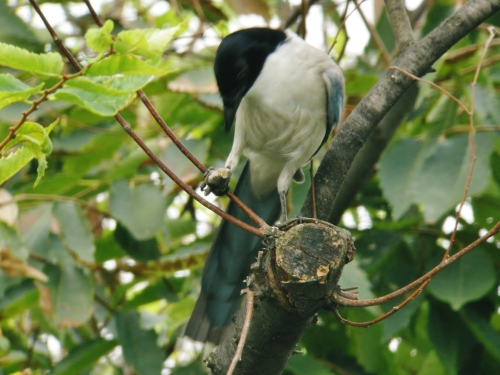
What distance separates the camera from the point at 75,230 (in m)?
2.96

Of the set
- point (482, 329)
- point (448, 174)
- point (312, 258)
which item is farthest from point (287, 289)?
point (482, 329)

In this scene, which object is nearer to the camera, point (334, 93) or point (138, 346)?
point (334, 93)

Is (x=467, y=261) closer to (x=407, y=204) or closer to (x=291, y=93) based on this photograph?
(x=407, y=204)

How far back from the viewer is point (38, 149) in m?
1.40

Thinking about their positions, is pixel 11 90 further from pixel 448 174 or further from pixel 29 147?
pixel 448 174

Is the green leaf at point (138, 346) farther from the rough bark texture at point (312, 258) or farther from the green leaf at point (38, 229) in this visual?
the rough bark texture at point (312, 258)

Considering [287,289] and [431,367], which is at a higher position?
[287,289]

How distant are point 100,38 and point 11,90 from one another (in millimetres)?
Result: 205

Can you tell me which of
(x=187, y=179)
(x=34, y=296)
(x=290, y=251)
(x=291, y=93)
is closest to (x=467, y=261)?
(x=291, y=93)

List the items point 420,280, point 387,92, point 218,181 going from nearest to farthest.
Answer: point 420,280 → point 387,92 → point 218,181

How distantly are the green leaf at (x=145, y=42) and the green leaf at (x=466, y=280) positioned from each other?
1.93 meters

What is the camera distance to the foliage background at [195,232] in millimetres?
2846

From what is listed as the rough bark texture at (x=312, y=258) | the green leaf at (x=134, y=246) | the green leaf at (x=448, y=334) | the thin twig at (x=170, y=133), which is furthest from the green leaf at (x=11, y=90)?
the green leaf at (x=448, y=334)

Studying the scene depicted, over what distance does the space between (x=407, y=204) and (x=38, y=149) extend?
1.77 metres
